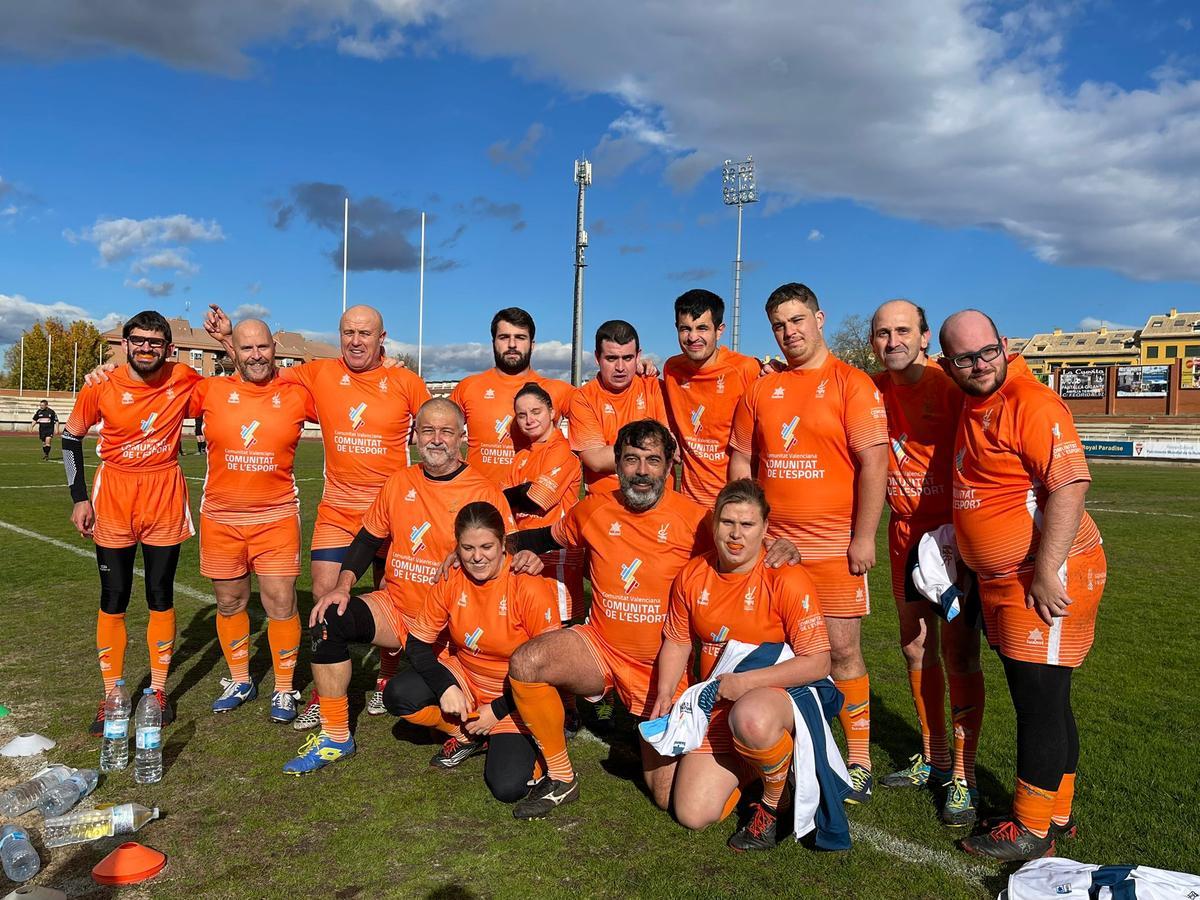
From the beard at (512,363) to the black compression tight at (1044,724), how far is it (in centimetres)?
321

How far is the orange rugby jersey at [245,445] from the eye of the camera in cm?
495

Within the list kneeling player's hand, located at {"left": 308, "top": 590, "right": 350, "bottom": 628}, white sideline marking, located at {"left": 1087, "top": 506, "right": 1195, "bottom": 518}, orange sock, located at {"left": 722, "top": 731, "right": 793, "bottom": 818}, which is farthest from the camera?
white sideline marking, located at {"left": 1087, "top": 506, "right": 1195, "bottom": 518}

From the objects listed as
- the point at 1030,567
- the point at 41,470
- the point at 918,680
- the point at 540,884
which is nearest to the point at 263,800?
the point at 540,884

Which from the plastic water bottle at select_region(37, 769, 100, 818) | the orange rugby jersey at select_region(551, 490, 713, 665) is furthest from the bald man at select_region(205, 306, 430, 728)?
the orange rugby jersey at select_region(551, 490, 713, 665)

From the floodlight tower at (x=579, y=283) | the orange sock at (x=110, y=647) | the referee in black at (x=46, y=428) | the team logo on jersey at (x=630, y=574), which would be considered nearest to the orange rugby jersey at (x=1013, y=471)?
the team logo on jersey at (x=630, y=574)

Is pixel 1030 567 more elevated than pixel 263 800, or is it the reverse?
pixel 1030 567

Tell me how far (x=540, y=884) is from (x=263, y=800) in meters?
1.46

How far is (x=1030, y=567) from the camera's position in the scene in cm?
326

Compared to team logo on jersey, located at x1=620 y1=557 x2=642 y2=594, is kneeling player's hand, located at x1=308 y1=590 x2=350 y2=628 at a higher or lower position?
lower

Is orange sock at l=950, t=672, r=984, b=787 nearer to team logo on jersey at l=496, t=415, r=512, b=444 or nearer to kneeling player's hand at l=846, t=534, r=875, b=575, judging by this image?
kneeling player's hand at l=846, t=534, r=875, b=575

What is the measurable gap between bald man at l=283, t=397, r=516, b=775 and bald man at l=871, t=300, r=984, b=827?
206 centimetres

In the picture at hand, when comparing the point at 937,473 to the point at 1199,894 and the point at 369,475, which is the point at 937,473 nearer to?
the point at 1199,894

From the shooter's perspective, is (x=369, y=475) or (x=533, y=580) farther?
(x=369, y=475)

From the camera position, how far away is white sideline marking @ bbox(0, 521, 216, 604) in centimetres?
808
